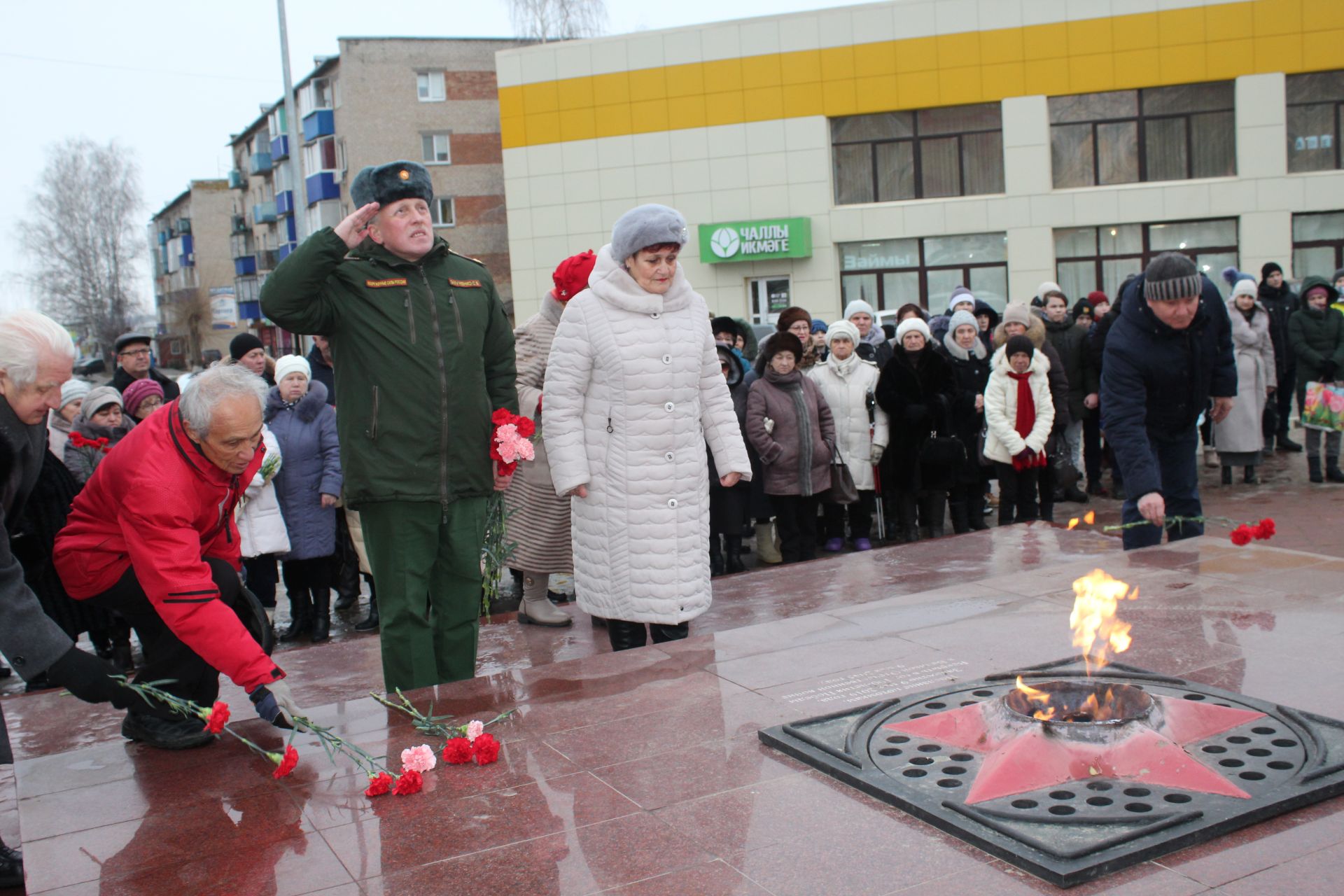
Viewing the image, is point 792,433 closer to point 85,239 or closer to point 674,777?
point 674,777

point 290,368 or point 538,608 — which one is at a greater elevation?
point 290,368

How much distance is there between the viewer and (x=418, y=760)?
350 cm

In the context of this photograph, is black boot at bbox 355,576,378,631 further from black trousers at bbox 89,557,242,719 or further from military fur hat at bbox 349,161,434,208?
military fur hat at bbox 349,161,434,208

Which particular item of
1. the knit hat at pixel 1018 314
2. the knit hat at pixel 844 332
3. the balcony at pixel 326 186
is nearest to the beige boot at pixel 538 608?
the knit hat at pixel 844 332

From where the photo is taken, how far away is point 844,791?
3.19 metres

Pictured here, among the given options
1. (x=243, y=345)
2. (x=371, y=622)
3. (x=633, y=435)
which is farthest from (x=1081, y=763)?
(x=243, y=345)

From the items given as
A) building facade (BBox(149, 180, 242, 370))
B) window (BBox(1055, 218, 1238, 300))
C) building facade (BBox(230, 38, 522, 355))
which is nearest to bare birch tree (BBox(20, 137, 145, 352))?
building facade (BBox(149, 180, 242, 370))

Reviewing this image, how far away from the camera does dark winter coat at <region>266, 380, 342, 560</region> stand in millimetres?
7285

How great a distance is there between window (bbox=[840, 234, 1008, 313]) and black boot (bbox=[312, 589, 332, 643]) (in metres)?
19.9

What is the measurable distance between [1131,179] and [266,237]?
49900 mm

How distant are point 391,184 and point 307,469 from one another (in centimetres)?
334

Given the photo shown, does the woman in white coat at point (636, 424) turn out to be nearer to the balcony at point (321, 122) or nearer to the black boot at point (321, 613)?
the black boot at point (321, 613)

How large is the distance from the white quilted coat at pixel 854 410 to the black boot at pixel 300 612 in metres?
3.89

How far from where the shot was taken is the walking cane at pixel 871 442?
9141 millimetres
